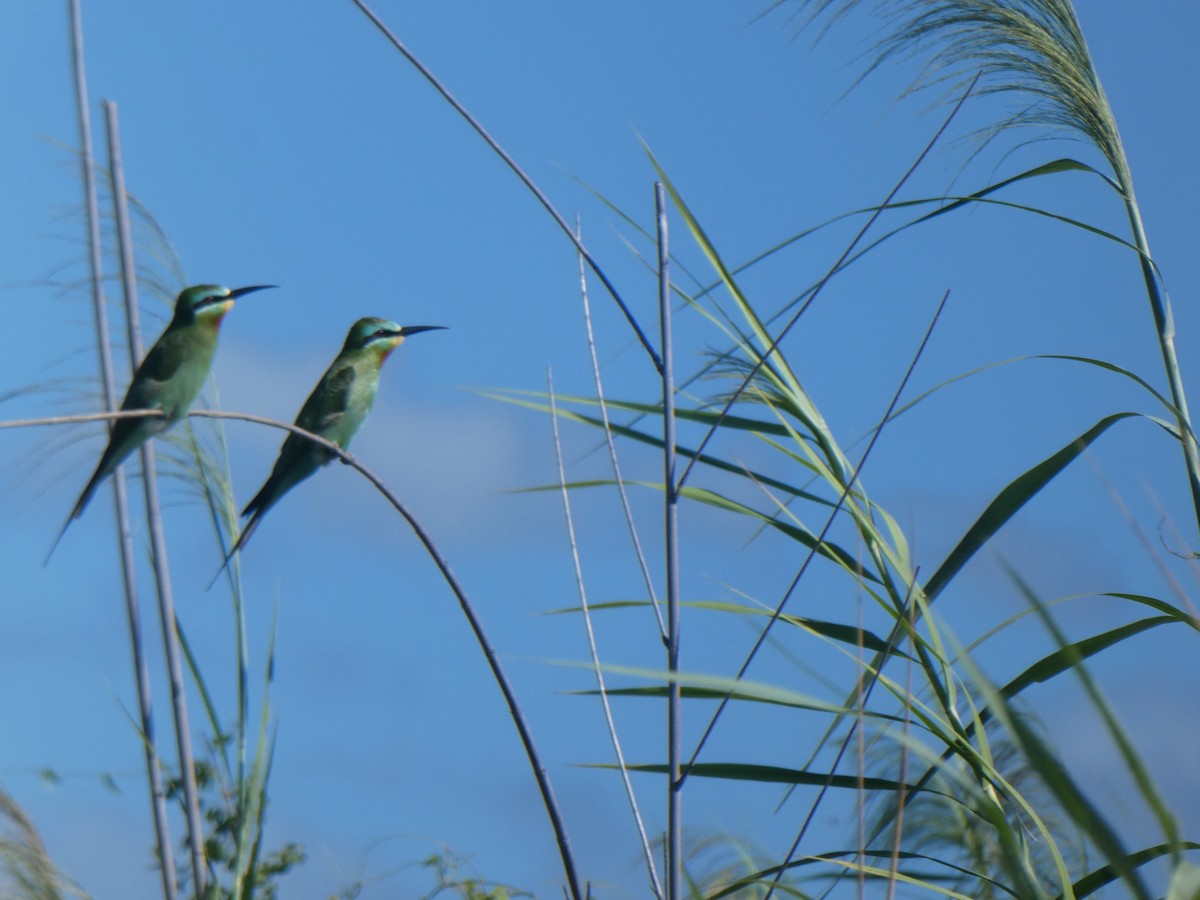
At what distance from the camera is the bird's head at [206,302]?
1.74m

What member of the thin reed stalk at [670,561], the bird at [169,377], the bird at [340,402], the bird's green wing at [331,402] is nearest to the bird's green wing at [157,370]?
the bird at [169,377]

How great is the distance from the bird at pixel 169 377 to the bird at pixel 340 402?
23cm

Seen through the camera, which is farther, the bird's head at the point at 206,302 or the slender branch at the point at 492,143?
the bird's head at the point at 206,302

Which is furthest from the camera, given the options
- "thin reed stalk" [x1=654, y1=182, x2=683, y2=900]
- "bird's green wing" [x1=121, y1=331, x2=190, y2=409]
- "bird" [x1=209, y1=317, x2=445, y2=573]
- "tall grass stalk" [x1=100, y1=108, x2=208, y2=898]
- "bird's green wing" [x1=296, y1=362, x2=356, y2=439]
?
"bird's green wing" [x1=296, y1=362, x2=356, y2=439]

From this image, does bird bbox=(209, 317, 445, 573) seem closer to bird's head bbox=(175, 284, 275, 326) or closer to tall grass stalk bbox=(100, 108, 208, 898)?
bird's head bbox=(175, 284, 275, 326)

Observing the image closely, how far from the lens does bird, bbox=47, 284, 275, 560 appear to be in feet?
5.38

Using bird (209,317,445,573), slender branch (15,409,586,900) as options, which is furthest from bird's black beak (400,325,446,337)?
slender branch (15,409,586,900)

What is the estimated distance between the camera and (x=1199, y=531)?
1.46m

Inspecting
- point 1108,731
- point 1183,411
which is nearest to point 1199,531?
point 1183,411

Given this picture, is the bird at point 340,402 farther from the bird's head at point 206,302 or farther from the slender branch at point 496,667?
the slender branch at point 496,667

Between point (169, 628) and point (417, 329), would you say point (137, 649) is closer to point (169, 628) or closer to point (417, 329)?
point (169, 628)

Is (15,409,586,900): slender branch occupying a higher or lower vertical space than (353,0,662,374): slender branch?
lower

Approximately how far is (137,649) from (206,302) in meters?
0.56

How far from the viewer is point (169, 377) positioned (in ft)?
5.70
